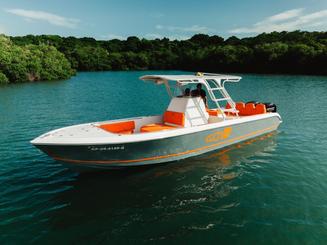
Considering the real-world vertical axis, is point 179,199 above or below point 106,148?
below

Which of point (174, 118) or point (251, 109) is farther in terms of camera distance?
point (251, 109)

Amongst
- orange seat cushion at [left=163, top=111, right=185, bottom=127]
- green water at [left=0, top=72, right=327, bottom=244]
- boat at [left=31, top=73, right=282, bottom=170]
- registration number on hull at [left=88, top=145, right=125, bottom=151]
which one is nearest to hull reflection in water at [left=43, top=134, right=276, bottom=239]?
green water at [left=0, top=72, right=327, bottom=244]

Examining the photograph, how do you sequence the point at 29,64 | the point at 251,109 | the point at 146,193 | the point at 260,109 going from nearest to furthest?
the point at 146,193 < the point at 260,109 < the point at 251,109 < the point at 29,64

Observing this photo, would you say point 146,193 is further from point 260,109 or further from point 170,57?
point 170,57

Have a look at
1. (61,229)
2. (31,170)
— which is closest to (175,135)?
(61,229)

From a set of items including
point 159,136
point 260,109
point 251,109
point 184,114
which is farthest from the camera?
point 251,109

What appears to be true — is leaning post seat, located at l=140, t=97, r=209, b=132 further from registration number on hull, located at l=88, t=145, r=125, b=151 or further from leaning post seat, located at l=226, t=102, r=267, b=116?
leaning post seat, located at l=226, t=102, r=267, b=116

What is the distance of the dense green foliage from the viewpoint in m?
43.3

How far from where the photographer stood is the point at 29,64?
46344mm

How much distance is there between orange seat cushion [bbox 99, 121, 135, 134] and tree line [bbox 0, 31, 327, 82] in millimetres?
39004

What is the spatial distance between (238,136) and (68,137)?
7.60 metres

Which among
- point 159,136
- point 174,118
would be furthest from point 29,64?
point 159,136

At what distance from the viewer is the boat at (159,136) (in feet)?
26.9

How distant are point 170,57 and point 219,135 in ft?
313
